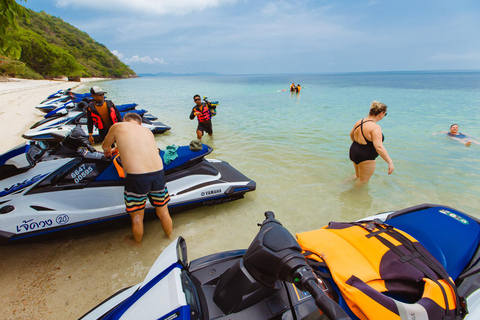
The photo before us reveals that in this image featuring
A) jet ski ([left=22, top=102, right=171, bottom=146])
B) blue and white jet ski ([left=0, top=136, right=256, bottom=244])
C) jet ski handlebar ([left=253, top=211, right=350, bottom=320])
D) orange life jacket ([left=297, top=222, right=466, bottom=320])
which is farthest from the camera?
jet ski ([left=22, top=102, right=171, bottom=146])

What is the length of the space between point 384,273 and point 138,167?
8.72 feet

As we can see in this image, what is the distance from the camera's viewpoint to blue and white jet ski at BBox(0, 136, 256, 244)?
276cm

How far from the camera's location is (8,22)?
2.77 meters

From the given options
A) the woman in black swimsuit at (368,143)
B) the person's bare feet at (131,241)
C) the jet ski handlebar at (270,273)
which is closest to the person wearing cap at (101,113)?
the person's bare feet at (131,241)

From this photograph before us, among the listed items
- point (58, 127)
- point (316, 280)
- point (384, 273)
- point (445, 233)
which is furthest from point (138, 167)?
point (58, 127)

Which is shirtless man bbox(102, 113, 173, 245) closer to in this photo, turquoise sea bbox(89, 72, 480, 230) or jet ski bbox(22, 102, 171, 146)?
turquoise sea bbox(89, 72, 480, 230)

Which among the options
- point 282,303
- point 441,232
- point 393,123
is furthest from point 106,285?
point 393,123

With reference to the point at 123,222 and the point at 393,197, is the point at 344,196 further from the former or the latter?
the point at 123,222

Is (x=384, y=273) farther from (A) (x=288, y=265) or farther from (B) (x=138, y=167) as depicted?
(B) (x=138, y=167)

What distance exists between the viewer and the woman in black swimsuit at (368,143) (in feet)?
13.0

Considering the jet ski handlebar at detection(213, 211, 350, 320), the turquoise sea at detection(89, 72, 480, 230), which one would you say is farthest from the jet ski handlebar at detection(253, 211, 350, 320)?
the turquoise sea at detection(89, 72, 480, 230)

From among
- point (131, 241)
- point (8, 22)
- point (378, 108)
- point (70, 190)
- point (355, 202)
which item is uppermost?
point (8, 22)

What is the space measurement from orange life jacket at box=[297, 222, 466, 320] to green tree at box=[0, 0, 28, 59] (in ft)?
13.6

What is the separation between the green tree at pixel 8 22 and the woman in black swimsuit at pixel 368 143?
520 centimetres
